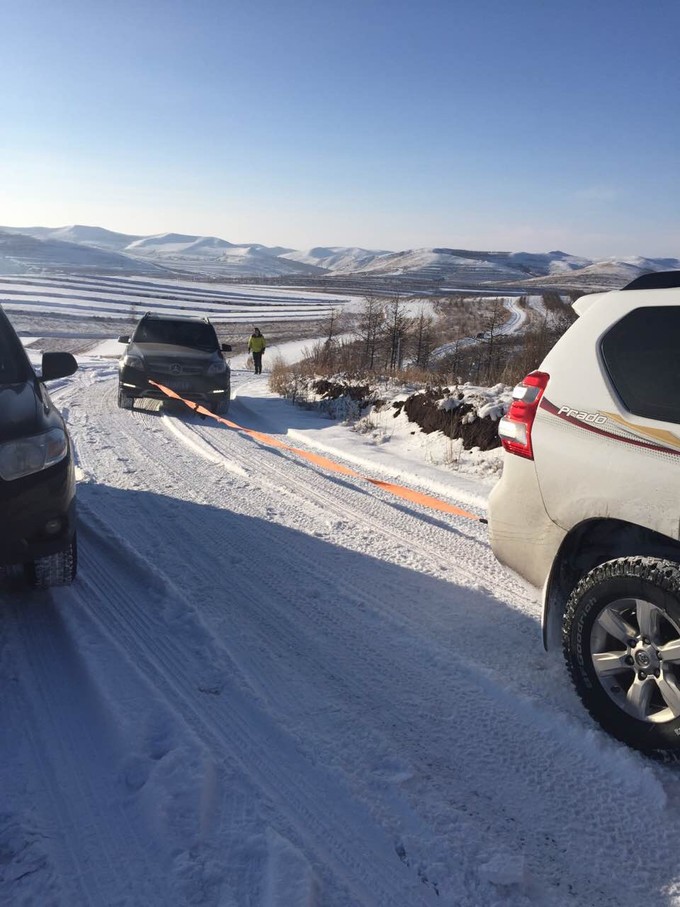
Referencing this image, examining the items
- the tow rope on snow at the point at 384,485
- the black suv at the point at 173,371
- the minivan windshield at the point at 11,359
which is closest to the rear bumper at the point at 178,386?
the black suv at the point at 173,371

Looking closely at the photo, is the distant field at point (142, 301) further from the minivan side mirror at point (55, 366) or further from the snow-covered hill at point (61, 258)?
the minivan side mirror at point (55, 366)

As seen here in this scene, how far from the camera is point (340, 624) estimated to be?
3809mm

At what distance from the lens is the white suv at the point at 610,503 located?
259cm

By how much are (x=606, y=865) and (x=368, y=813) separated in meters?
0.83

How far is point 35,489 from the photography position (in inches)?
136

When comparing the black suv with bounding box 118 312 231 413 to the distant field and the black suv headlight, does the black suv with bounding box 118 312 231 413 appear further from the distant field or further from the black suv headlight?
the distant field

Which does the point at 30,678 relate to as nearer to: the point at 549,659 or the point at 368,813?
the point at 368,813

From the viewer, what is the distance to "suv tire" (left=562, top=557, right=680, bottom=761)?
2531 mm

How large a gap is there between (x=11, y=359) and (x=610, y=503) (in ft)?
12.9

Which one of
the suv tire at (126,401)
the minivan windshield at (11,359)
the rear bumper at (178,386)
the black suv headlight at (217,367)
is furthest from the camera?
the black suv headlight at (217,367)

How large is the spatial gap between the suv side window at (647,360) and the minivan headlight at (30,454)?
9.99 ft

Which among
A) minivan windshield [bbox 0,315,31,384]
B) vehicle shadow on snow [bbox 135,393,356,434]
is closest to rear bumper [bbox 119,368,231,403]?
vehicle shadow on snow [bbox 135,393,356,434]

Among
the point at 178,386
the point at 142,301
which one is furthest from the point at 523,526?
the point at 142,301

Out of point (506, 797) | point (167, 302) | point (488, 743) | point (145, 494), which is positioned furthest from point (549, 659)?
point (167, 302)
